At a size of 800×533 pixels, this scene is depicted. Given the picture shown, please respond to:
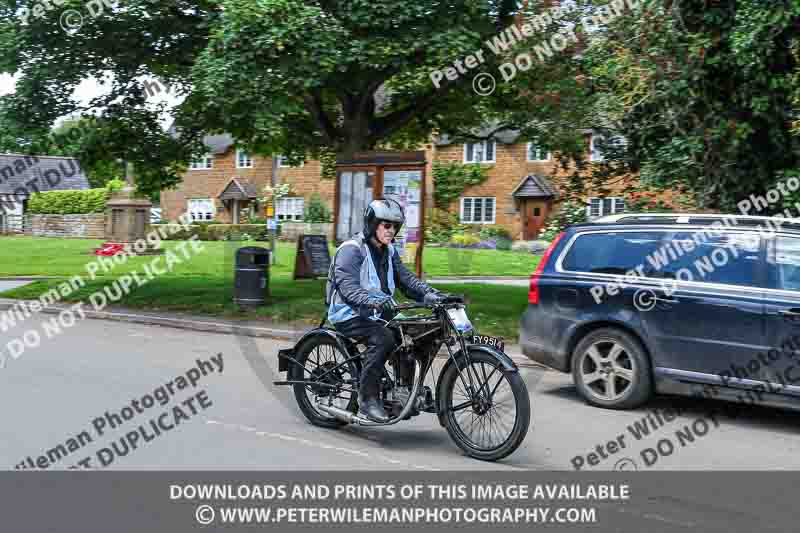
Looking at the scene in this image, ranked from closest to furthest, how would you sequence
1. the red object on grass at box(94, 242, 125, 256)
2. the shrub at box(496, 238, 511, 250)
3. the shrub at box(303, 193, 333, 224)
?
1. the red object on grass at box(94, 242, 125, 256)
2. the shrub at box(496, 238, 511, 250)
3. the shrub at box(303, 193, 333, 224)

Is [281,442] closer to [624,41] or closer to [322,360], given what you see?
[322,360]

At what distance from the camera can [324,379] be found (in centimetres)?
721

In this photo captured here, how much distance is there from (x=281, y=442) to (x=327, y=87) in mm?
9844

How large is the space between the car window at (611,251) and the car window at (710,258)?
158 mm

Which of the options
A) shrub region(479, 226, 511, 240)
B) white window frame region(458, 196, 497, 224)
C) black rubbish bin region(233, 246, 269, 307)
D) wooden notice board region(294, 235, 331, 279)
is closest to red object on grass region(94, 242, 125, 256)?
wooden notice board region(294, 235, 331, 279)

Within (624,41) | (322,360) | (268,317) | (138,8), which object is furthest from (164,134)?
(322,360)

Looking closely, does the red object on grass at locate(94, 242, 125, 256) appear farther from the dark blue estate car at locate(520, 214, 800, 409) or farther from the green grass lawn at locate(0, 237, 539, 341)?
the dark blue estate car at locate(520, 214, 800, 409)

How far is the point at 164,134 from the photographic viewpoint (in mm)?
17969

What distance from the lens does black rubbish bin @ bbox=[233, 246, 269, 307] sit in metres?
15.5

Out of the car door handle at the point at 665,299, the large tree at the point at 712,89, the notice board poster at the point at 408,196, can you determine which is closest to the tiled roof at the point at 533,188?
the notice board poster at the point at 408,196

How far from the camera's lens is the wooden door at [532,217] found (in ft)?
148

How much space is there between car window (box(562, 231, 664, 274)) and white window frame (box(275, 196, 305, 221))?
42.7m

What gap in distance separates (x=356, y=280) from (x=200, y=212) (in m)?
54.1

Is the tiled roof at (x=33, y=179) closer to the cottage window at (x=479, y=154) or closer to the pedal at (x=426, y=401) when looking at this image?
the cottage window at (x=479, y=154)
